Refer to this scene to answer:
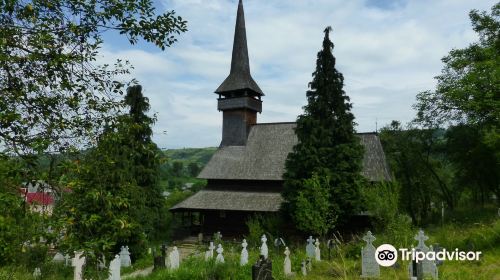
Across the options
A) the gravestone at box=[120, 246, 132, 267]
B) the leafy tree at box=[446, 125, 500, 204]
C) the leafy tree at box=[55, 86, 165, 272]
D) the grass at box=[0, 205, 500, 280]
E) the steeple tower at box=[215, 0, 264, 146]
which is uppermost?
the steeple tower at box=[215, 0, 264, 146]

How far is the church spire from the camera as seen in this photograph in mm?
34156

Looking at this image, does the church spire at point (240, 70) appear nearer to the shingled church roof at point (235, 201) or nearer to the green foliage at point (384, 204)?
the shingled church roof at point (235, 201)

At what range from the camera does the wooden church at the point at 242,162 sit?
27688 millimetres

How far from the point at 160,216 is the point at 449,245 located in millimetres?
20195

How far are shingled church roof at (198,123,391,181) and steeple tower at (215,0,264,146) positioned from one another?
95 cm

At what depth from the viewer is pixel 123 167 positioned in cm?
2117

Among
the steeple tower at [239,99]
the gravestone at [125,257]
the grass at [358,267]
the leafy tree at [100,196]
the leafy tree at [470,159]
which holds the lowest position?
the gravestone at [125,257]

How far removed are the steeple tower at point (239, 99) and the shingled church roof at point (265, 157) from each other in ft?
3.13

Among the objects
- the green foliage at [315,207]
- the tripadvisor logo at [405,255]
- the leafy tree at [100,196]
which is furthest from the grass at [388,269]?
the leafy tree at [100,196]

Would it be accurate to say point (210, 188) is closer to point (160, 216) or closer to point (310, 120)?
point (160, 216)

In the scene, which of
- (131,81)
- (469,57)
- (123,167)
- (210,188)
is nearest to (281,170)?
(210,188)

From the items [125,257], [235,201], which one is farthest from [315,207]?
[125,257]

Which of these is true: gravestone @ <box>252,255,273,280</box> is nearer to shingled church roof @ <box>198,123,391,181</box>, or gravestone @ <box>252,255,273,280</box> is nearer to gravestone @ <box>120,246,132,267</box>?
gravestone @ <box>120,246,132,267</box>

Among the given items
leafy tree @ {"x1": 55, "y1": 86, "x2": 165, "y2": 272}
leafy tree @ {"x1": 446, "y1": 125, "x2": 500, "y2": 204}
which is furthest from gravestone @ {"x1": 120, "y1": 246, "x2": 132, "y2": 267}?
leafy tree @ {"x1": 446, "y1": 125, "x2": 500, "y2": 204}
